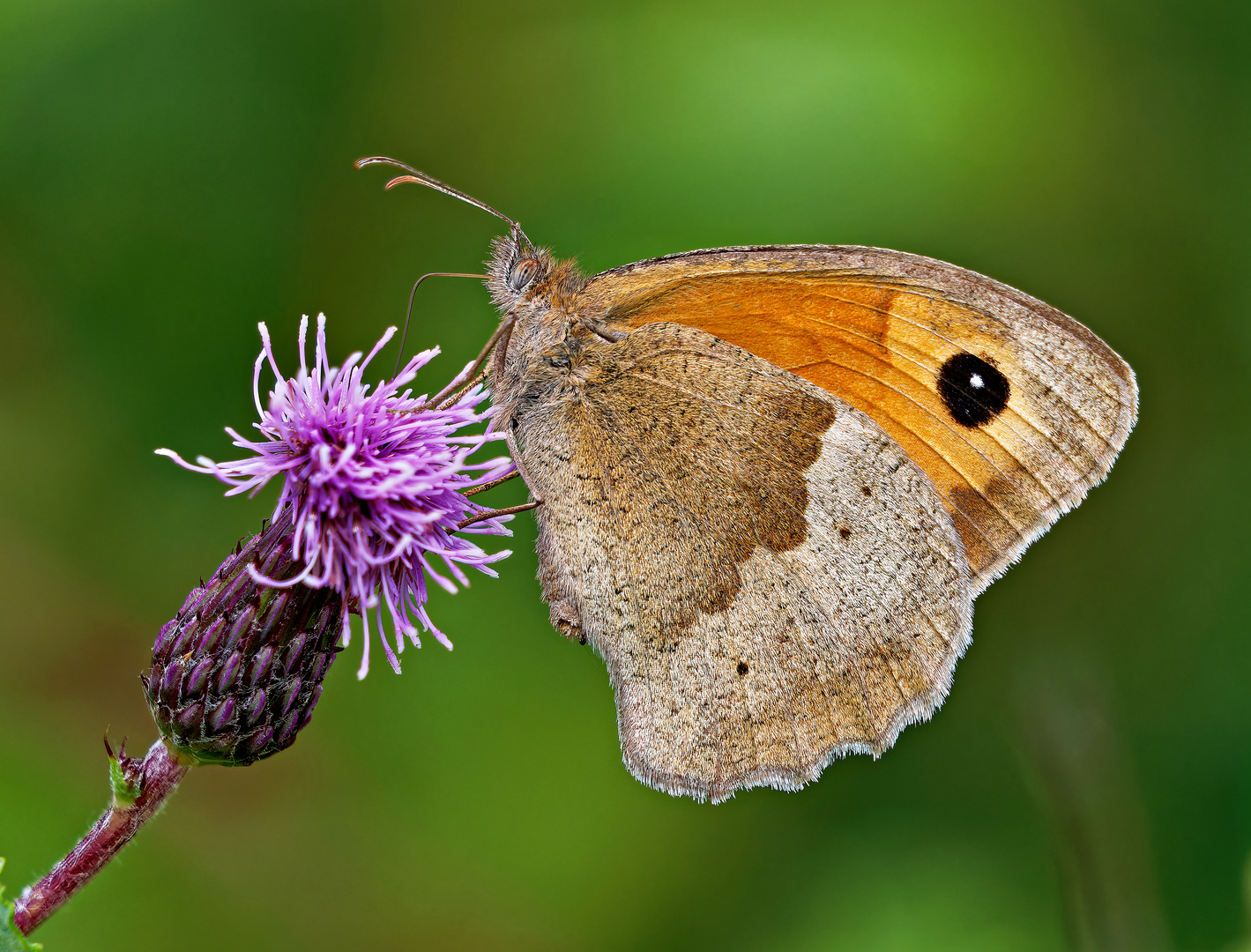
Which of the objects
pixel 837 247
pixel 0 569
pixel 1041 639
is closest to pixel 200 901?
pixel 0 569

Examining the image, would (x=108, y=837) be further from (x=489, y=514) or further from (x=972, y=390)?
(x=972, y=390)

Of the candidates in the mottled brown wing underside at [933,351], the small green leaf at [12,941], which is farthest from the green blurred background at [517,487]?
the small green leaf at [12,941]

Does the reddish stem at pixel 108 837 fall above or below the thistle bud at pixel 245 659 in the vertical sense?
below

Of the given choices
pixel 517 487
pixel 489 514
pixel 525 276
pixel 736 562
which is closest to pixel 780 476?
pixel 736 562

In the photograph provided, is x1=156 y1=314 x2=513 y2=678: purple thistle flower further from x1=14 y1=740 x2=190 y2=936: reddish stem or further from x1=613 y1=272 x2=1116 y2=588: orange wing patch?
x1=613 y1=272 x2=1116 y2=588: orange wing patch

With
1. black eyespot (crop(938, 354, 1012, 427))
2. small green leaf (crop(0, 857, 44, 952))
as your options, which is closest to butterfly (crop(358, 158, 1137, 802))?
black eyespot (crop(938, 354, 1012, 427))

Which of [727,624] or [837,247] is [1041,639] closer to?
[727,624]

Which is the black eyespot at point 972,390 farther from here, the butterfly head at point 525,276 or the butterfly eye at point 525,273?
the butterfly eye at point 525,273
